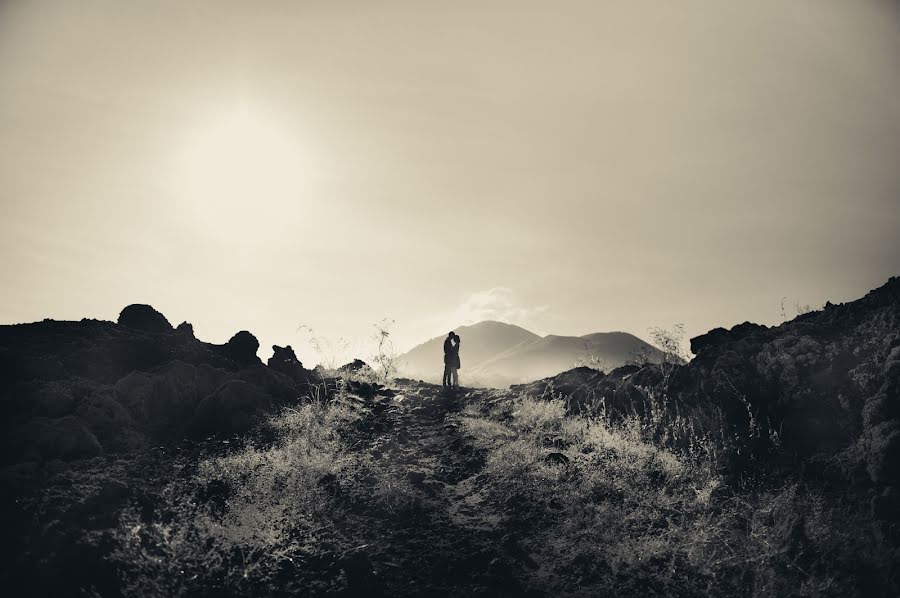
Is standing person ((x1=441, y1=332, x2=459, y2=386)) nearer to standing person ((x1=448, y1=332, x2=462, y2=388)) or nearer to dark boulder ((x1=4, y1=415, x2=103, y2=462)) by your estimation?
standing person ((x1=448, y1=332, x2=462, y2=388))

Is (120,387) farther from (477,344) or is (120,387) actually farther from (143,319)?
(477,344)

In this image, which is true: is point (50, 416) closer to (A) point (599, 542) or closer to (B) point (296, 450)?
(B) point (296, 450)

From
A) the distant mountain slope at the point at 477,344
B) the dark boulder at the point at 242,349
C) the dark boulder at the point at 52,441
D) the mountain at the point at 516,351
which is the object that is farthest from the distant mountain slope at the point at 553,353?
the dark boulder at the point at 52,441

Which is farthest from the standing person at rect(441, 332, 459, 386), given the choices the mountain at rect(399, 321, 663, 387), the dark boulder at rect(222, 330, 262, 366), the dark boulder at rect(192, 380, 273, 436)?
the mountain at rect(399, 321, 663, 387)

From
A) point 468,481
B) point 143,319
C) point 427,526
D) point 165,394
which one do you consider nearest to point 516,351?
point 143,319

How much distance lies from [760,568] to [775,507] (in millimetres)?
1193

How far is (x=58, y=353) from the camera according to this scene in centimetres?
1051

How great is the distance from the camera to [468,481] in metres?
9.09

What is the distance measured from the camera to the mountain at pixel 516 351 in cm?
6938

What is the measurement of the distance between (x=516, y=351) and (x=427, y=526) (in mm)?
77749

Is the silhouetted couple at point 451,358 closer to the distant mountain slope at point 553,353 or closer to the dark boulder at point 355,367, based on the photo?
the dark boulder at point 355,367

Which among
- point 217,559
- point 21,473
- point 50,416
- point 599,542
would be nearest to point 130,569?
point 217,559

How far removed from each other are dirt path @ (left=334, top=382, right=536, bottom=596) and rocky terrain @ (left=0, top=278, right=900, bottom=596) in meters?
0.04

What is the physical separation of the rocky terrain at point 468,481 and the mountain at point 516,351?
49826mm
